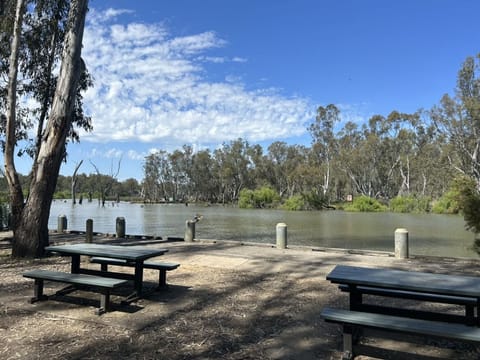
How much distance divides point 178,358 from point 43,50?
436 inches

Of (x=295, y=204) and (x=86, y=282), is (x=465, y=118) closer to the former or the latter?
(x=295, y=204)

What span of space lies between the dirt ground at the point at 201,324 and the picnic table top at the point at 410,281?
57 cm

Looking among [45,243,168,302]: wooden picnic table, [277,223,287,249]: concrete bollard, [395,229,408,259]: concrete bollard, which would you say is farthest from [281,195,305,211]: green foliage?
[45,243,168,302]: wooden picnic table

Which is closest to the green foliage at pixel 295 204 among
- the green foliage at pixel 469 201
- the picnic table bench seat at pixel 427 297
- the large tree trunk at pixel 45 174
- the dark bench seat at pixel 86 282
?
the green foliage at pixel 469 201

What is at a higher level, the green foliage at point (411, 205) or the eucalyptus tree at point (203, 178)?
the eucalyptus tree at point (203, 178)

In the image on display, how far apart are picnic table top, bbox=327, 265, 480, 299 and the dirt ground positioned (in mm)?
570

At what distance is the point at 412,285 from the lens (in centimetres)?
339

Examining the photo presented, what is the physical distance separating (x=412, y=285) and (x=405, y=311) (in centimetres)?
55

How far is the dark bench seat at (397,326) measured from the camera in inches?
115

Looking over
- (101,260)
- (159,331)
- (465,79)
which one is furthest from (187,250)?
(465,79)

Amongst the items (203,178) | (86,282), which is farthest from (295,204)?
(86,282)

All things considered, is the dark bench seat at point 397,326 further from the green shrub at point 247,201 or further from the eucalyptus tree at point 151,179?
the eucalyptus tree at point 151,179

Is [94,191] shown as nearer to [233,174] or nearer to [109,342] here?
[233,174]

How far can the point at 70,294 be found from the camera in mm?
5242
